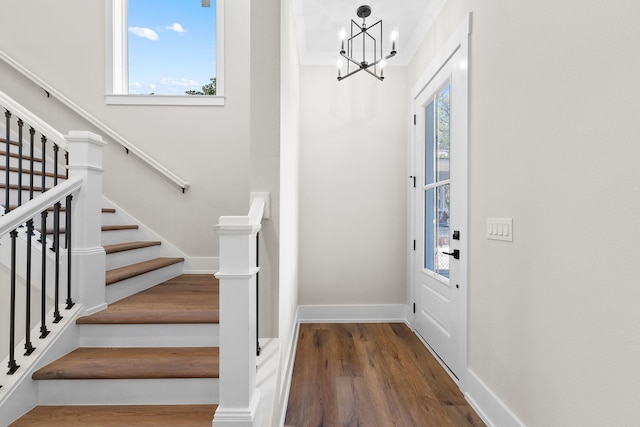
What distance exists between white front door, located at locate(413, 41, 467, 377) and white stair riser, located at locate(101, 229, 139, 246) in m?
2.52

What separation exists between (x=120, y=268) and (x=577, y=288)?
265 centimetres

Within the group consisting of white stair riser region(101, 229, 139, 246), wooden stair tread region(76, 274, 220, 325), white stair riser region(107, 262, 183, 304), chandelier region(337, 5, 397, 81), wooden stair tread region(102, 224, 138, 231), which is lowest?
wooden stair tread region(76, 274, 220, 325)

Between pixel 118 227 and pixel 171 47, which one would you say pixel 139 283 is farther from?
pixel 171 47

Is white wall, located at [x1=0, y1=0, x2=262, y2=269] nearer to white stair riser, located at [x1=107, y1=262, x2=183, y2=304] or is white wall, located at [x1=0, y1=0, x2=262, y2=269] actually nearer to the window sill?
the window sill

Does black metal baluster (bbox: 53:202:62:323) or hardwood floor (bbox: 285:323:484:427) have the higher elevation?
black metal baluster (bbox: 53:202:62:323)

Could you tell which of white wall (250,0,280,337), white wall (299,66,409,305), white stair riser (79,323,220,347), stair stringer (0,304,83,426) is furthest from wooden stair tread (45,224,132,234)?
white wall (299,66,409,305)

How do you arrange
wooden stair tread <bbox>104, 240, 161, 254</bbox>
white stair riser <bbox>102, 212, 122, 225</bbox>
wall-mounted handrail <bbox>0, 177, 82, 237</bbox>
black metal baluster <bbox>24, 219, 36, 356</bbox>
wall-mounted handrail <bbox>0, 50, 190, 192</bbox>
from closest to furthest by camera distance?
1. wall-mounted handrail <bbox>0, 177, 82, 237</bbox>
2. black metal baluster <bbox>24, 219, 36, 356</bbox>
3. wooden stair tread <bbox>104, 240, 161, 254</bbox>
4. white stair riser <bbox>102, 212, 122, 225</bbox>
5. wall-mounted handrail <bbox>0, 50, 190, 192</bbox>

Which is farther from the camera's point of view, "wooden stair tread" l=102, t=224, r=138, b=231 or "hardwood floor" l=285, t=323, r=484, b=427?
"wooden stair tread" l=102, t=224, r=138, b=231

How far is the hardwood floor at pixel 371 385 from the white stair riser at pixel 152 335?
646 millimetres

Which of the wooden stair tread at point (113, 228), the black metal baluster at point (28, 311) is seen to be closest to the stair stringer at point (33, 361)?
the black metal baluster at point (28, 311)

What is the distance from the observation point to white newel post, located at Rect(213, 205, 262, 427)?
1229 millimetres

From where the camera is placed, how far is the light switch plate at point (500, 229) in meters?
1.60

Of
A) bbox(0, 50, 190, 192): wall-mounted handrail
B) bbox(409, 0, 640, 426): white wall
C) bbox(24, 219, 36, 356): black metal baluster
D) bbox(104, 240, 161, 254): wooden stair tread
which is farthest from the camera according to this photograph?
bbox(0, 50, 190, 192): wall-mounted handrail

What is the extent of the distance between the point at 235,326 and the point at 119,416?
79 cm
